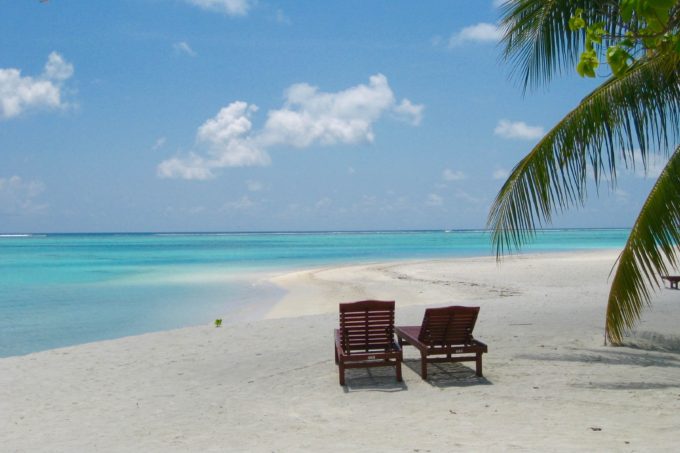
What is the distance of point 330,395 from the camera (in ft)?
19.9

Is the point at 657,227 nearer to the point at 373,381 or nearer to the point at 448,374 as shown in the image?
the point at 448,374

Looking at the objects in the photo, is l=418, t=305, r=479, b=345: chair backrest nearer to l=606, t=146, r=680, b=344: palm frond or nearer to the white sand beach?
the white sand beach

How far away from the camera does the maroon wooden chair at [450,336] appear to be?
6.34 m

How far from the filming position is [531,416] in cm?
A: 500

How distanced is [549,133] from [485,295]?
411 inches

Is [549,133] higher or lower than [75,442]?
higher

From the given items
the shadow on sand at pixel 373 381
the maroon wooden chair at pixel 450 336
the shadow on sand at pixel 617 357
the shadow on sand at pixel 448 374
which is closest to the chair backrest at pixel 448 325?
the maroon wooden chair at pixel 450 336

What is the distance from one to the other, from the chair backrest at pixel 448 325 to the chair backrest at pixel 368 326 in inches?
15.4

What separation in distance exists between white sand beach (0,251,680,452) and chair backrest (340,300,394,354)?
37 centimetres

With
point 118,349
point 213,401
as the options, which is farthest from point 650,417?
point 118,349

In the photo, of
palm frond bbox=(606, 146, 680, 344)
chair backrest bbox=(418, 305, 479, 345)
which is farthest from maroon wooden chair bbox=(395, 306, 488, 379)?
palm frond bbox=(606, 146, 680, 344)

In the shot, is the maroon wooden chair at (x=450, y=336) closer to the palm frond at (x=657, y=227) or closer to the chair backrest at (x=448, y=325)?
the chair backrest at (x=448, y=325)

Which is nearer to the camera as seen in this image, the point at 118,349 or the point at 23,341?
the point at 118,349

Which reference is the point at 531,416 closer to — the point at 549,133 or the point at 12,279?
the point at 549,133
